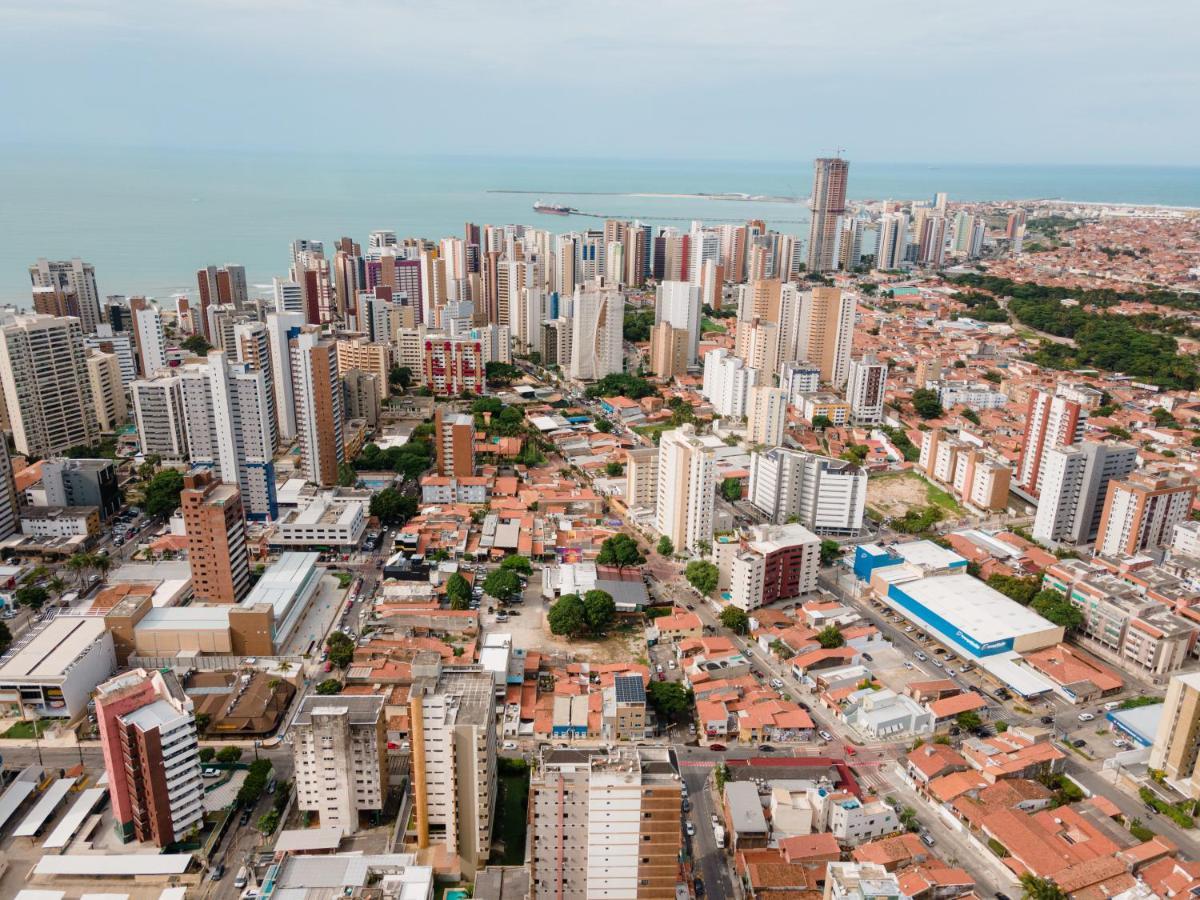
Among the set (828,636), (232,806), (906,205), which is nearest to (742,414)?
(828,636)

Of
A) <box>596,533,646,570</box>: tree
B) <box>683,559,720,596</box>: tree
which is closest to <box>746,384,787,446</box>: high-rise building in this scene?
<box>596,533,646,570</box>: tree

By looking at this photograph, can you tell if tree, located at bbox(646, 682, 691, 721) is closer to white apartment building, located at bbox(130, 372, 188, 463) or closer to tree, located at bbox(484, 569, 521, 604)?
tree, located at bbox(484, 569, 521, 604)

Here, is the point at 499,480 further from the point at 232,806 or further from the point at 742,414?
the point at 232,806

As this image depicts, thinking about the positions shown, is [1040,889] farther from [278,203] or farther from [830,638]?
[278,203]

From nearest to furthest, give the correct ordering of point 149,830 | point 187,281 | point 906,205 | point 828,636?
1. point 149,830
2. point 828,636
3. point 187,281
4. point 906,205

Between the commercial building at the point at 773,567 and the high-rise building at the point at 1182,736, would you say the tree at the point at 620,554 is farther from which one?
the high-rise building at the point at 1182,736

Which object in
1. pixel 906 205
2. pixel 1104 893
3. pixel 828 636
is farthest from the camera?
pixel 906 205

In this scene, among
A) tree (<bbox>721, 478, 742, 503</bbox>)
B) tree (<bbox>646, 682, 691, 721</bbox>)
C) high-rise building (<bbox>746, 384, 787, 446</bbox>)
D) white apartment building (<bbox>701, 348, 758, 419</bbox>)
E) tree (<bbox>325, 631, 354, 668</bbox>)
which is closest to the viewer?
tree (<bbox>646, 682, 691, 721</bbox>)
